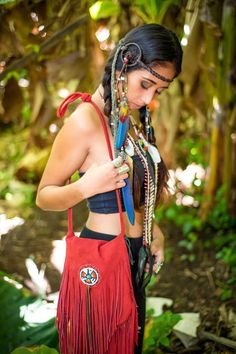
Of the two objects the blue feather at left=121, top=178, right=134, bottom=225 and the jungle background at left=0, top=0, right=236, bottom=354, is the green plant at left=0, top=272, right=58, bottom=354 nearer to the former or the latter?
the jungle background at left=0, top=0, right=236, bottom=354

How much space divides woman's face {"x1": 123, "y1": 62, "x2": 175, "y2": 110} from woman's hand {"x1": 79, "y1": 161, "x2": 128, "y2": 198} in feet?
0.72

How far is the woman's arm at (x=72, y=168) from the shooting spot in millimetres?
1403

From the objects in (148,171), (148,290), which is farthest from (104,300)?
(148,290)

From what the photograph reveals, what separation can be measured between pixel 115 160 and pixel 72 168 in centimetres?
17

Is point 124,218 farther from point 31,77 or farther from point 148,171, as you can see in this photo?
point 31,77

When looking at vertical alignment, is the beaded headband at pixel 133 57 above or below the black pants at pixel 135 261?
above

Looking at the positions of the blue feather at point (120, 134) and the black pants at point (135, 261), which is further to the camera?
the black pants at point (135, 261)

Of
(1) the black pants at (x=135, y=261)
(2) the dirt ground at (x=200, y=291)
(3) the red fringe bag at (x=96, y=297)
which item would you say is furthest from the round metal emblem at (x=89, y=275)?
(2) the dirt ground at (x=200, y=291)

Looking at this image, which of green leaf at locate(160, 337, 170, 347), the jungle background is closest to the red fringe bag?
the jungle background

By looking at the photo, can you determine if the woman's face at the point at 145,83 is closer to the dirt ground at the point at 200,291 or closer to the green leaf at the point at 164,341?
the green leaf at the point at 164,341

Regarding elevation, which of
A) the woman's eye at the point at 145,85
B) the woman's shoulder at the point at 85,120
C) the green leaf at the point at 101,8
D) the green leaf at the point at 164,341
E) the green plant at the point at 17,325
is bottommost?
the green leaf at the point at 164,341

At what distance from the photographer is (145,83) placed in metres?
1.47

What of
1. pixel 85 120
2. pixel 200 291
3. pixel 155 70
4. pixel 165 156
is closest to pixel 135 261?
pixel 85 120

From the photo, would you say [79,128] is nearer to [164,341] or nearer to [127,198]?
[127,198]
